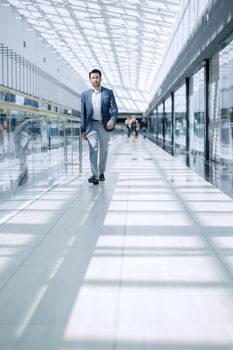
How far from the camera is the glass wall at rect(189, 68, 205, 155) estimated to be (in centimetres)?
2044

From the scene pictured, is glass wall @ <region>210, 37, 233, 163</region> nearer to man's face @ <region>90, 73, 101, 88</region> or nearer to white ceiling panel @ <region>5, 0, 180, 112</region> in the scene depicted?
man's face @ <region>90, 73, 101, 88</region>

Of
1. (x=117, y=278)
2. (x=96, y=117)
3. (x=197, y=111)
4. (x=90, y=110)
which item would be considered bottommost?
(x=117, y=278)

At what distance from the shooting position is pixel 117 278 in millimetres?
3436

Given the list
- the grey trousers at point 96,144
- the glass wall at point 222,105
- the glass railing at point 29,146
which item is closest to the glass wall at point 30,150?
the glass railing at point 29,146

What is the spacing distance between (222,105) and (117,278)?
13088 millimetres

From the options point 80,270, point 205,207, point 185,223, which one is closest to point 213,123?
point 205,207

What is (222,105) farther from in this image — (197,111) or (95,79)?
(95,79)

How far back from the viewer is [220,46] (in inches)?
566

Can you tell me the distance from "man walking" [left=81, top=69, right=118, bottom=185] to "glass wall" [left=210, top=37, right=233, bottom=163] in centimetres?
562

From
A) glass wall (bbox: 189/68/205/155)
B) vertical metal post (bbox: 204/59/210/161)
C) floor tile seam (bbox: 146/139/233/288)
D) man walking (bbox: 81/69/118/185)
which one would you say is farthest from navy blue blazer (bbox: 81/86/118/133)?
glass wall (bbox: 189/68/205/155)

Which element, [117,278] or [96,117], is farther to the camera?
[96,117]

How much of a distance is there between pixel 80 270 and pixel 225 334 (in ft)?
4.36

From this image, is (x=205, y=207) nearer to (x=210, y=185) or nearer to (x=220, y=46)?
(x=210, y=185)

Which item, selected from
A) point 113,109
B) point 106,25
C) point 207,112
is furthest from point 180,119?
point 113,109
